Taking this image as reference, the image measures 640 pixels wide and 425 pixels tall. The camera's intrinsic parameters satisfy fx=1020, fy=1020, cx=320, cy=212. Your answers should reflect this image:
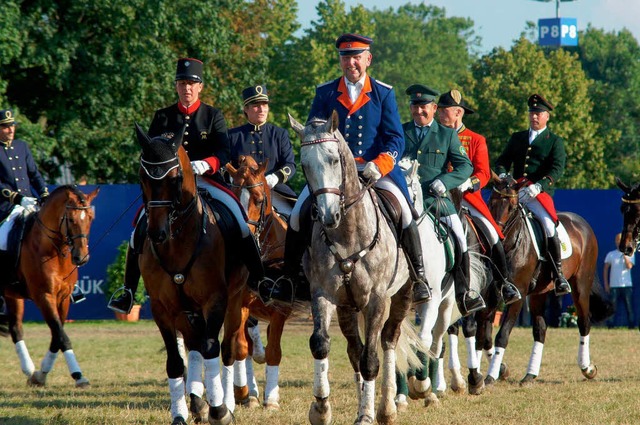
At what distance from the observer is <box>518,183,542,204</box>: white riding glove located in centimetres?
1277

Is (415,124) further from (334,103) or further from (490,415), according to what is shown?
(490,415)

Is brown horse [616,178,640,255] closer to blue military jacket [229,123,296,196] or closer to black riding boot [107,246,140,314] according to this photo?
blue military jacket [229,123,296,196]

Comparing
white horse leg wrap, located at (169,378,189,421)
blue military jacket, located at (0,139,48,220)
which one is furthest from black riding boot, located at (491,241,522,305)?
blue military jacket, located at (0,139,48,220)

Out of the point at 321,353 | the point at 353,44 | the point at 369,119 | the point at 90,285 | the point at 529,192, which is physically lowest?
the point at 90,285

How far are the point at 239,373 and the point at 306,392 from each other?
4.95ft

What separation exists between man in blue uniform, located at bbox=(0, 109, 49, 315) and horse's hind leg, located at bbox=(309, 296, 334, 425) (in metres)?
6.55

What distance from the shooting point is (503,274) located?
37.7 feet

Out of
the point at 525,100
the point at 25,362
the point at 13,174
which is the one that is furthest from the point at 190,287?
the point at 525,100

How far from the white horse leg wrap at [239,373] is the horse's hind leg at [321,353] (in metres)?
2.19

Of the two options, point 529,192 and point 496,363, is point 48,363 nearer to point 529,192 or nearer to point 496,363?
point 496,363

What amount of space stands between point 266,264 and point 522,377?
475 cm

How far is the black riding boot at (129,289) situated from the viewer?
9.00 metres

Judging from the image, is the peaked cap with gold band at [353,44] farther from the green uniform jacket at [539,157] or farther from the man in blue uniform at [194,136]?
the green uniform jacket at [539,157]

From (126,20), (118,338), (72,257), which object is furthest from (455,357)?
(126,20)
